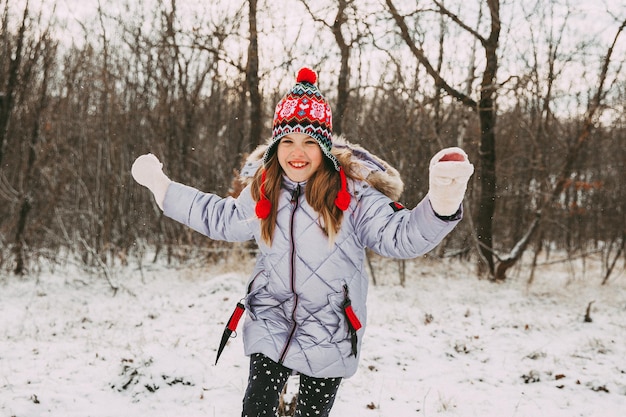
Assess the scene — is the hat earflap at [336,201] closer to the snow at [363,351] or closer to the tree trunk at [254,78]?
the snow at [363,351]

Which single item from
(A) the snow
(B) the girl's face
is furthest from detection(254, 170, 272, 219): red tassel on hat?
(A) the snow

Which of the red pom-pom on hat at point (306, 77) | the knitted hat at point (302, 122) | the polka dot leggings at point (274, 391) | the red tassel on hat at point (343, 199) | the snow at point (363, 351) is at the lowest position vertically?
the snow at point (363, 351)

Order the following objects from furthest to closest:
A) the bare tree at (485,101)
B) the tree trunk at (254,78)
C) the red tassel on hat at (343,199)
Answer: the tree trunk at (254,78)
the bare tree at (485,101)
the red tassel on hat at (343,199)

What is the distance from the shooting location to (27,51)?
294 inches

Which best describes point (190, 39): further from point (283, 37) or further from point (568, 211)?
point (568, 211)

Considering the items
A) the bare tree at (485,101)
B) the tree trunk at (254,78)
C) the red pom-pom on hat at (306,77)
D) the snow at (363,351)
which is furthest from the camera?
the tree trunk at (254,78)

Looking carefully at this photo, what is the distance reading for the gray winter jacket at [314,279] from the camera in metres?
2.07

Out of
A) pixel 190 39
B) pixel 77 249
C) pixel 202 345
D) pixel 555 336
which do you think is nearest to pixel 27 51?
pixel 190 39

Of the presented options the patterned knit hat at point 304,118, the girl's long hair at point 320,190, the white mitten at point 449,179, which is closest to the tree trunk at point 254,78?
the patterned knit hat at point 304,118

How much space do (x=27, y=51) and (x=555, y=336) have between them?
334 inches

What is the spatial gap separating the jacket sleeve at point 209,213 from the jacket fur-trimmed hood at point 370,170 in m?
0.17

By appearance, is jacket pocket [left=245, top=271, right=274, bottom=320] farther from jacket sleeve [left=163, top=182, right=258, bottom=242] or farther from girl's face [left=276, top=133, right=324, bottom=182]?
girl's face [left=276, top=133, right=324, bottom=182]

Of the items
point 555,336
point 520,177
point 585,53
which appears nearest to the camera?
point 555,336

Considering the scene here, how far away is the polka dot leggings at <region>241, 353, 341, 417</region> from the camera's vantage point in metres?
1.98
